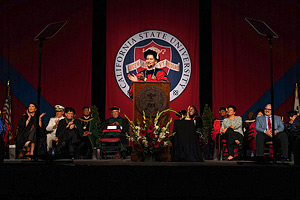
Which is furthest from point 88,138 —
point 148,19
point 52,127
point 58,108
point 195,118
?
point 148,19

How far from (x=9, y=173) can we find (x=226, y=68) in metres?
6.40

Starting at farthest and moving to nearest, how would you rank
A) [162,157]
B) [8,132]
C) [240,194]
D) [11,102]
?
[11,102]
[8,132]
[162,157]
[240,194]

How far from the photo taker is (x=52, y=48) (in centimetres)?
937

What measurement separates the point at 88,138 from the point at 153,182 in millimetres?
4664

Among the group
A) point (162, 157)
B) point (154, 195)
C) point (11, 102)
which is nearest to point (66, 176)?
point (154, 195)

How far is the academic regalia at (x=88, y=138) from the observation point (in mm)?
8398

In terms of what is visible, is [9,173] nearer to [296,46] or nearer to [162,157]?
[162,157]

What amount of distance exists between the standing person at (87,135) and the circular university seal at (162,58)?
1211mm

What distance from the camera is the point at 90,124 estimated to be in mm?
8648

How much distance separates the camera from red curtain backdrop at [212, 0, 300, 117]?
9.23 meters

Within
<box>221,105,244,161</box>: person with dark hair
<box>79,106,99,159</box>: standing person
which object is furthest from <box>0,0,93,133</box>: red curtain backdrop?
<box>221,105,244,161</box>: person with dark hair

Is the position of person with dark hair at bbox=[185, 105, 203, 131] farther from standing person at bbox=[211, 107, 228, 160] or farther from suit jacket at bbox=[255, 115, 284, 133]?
suit jacket at bbox=[255, 115, 284, 133]

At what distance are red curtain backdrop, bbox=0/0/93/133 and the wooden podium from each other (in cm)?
341

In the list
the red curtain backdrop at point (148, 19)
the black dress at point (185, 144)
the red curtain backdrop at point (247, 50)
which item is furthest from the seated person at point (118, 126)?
the red curtain backdrop at point (247, 50)
